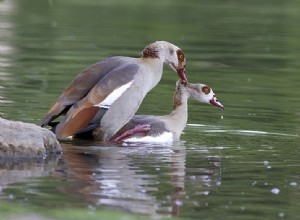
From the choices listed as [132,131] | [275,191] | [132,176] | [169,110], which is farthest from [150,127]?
[275,191]

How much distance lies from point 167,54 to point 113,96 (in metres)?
1.34

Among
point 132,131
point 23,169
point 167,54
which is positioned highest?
point 167,54

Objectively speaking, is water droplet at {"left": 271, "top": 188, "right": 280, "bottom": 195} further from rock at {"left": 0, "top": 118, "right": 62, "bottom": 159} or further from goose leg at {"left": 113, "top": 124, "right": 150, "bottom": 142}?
goose leg at {"left": 113, "top": 124, "right": 150, "bottom": 142}

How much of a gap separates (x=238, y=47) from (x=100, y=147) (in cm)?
1304

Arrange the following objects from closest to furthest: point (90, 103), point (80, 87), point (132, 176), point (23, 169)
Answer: point (132, 176)
point (23, 169)
point (90, 103)
point (80, 87)

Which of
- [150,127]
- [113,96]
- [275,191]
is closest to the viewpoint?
[275,191]

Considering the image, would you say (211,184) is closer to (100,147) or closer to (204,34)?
(100,147)

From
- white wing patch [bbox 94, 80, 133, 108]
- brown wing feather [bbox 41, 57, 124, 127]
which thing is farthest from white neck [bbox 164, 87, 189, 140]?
brown wing feather [bbox 41, 57, 124, 127]

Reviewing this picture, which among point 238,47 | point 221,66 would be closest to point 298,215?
point 221,66

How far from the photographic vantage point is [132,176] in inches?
472

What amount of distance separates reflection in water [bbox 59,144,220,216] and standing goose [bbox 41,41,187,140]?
419mm

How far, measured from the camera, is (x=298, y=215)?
33.7ft

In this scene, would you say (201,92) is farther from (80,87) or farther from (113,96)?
(80,87)

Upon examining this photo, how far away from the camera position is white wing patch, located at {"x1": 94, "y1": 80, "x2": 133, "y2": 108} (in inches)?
572
